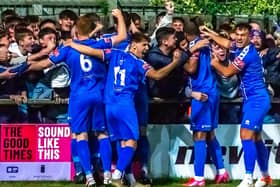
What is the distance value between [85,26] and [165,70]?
1243 mm

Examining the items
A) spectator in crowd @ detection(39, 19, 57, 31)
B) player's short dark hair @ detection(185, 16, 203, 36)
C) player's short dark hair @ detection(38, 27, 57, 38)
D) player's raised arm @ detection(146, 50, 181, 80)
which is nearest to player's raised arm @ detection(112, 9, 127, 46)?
player's raised arm @ detection(146, 50, 181, 80)

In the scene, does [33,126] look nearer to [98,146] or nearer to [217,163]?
[98,146]

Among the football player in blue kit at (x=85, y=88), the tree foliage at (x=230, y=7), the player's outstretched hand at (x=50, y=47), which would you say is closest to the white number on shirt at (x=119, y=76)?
the football player in blue kit at (x=85, y=88)

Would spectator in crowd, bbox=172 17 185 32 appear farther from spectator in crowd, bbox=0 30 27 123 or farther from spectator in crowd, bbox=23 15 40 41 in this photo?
spectator in crowd, bbox=0 30 27 123

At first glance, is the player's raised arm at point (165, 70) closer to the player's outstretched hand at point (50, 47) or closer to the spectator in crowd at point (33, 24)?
the player's outstretched hand at point (50, 47)

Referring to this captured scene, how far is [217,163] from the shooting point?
48.4ft

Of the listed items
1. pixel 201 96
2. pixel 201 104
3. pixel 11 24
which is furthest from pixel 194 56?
pixel 11 24

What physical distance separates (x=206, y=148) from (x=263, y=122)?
0.91 meters

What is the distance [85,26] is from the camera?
1398cm

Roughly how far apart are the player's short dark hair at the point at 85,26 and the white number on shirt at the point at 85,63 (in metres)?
0.32

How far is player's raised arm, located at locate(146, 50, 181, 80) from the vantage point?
14.1 metres

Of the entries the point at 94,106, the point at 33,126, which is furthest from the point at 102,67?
the point at 33,126

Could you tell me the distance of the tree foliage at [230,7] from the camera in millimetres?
20953

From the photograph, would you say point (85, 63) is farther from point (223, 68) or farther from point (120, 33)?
point (223, 68)
